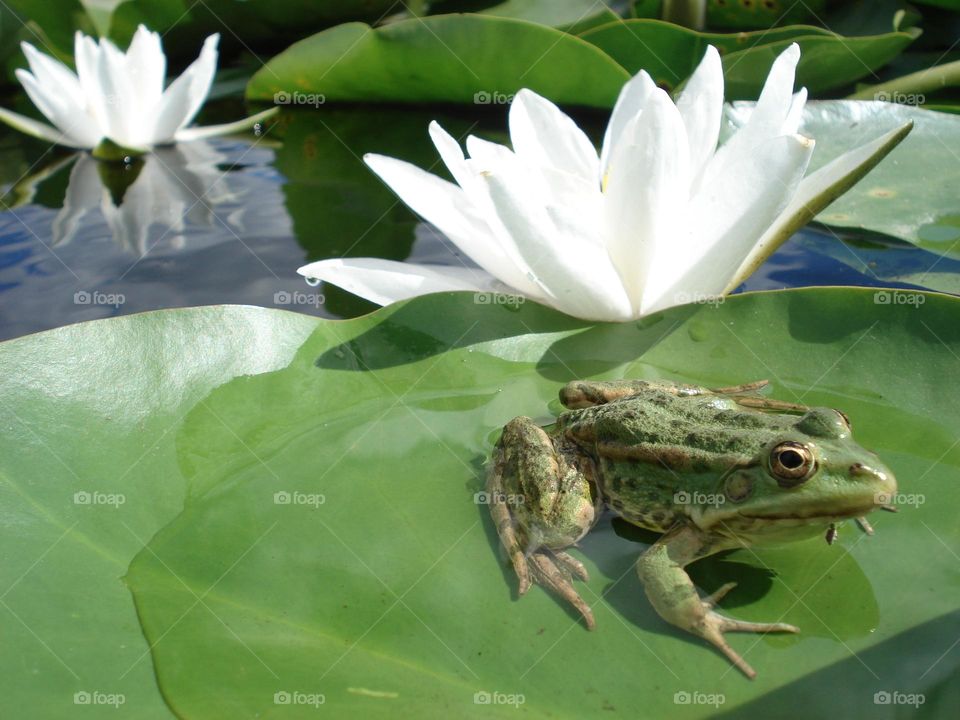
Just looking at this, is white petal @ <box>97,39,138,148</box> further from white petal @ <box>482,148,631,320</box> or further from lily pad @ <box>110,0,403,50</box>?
white petal @ <box>482,148,631,320</box>

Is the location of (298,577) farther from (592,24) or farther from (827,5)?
(827,5)

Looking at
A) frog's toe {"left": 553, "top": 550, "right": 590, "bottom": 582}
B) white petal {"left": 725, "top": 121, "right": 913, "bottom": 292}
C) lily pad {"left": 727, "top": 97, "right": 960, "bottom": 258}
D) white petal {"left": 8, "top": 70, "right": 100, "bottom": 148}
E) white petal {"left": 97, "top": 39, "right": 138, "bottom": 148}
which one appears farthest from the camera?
white petal {"left": 8, "top": 70, "right": 100, "bottom": 148}

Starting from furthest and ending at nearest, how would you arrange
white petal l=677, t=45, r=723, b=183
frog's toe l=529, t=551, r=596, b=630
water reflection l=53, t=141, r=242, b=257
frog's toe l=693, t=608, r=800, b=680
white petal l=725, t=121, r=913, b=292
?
water reflection l=53, t=141, r=242, b=257 < white petal l=677, t=45, r=723, b=183 < white petal l=725, t=121, r=913, b=292 < frog's toe l=529, t=551, r=596, b=630 < frog's toe l=693, t=608, r=800, b=680

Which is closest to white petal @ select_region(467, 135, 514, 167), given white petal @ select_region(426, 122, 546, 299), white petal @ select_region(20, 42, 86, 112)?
white petal @ select_region(426, 122, 546, 299)

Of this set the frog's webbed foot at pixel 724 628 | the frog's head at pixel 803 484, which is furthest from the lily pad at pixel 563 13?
the frog's webbed foot at pixel 724 628

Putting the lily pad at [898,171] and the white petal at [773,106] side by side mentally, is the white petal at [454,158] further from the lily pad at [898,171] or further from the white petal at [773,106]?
the lily pad at [898,171]

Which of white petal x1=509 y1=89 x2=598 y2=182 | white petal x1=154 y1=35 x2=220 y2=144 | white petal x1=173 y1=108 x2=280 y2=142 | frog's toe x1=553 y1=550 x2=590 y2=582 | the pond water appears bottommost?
frog's toe x1=553 y1=550 x2=590 y2=582
